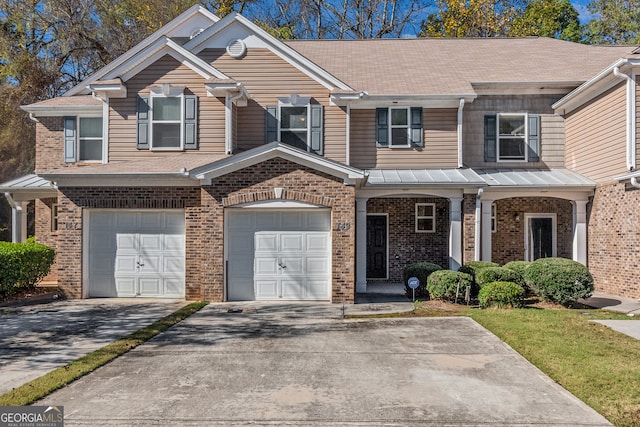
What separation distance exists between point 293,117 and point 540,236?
31.9 ft

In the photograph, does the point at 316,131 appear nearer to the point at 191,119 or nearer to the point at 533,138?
the point at 191,119

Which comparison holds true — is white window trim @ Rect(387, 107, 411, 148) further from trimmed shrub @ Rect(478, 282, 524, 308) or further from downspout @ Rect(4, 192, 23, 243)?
downspout @ Rect(4, 192, 23, 243)

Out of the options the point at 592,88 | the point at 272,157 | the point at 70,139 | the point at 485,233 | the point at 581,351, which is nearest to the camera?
the point at 581,351

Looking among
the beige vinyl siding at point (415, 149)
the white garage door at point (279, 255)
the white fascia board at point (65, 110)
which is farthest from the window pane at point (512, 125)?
the white fascia board at point (65, 110)

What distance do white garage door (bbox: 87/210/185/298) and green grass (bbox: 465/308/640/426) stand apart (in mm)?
7690

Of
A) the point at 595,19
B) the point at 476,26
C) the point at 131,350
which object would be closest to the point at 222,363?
the point at 131,350

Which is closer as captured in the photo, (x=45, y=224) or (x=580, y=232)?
(x=580, y=232)

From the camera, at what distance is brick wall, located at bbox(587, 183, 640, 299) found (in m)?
12.1

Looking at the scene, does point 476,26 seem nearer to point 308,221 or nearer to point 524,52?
point 524,52

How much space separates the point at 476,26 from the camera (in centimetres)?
2752

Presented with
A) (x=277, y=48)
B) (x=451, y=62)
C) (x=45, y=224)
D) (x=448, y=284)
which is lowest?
(x=448, y=284)

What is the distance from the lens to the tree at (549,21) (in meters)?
27.5

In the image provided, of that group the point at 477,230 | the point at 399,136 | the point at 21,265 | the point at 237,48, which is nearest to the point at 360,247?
the point at 477,230

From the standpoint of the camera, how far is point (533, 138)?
15961 mm
